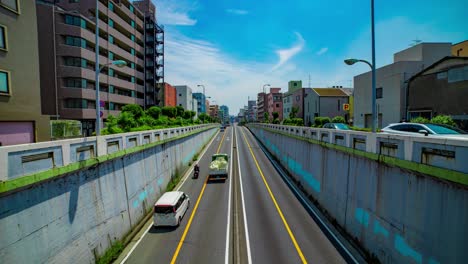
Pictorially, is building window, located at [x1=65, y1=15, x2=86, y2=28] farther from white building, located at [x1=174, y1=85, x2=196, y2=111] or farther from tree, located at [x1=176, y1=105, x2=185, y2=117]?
white building, located at [x1=174, y1=85, x2=196, y2=111]

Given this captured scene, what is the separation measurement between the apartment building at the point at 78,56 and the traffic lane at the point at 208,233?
25278 mm

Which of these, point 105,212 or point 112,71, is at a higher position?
point 112,71

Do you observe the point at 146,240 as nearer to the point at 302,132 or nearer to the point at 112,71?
the point at 302,132

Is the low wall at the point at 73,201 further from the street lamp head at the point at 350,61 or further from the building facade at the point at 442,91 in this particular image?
the building facade at the point at 442,91

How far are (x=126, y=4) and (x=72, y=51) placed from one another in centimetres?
2639

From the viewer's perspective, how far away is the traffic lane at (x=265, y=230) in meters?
13.1

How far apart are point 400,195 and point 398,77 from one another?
35388 millimetres

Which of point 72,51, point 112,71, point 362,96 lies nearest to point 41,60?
point 72,51

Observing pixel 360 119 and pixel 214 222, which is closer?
pixel 214 222

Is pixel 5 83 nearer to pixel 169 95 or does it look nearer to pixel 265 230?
pixel 265 230

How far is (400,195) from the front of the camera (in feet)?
33.8

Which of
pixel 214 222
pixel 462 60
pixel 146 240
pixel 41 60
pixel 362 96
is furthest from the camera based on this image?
pixel 362 96

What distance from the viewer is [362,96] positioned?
46.2 metres

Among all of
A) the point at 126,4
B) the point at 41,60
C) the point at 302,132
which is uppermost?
the point at 126,4
